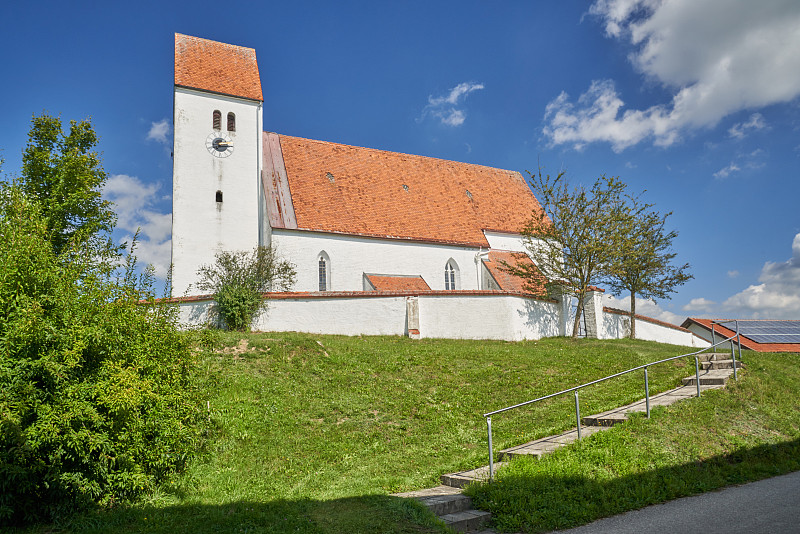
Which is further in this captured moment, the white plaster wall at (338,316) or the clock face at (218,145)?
the clock face at (218,145)

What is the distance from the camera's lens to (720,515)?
284 inches

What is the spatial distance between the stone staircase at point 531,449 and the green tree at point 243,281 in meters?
13.4

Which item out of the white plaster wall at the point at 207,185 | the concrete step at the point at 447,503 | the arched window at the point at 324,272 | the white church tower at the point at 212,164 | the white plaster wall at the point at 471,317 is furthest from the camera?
the arched window at the point at 324,272

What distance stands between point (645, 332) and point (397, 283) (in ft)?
43.5

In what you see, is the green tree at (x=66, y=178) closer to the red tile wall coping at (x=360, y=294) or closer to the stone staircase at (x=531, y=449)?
the red tile wall coping at (x=360, y=294)

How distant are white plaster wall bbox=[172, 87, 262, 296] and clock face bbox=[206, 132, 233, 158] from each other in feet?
0.61

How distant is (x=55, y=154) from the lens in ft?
76.1

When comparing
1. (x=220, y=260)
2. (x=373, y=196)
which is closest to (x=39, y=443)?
(x=220, y=260)

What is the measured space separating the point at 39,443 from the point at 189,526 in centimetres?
217

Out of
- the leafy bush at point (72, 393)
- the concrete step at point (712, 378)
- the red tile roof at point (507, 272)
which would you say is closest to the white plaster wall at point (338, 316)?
the red tile roof at point (507, 272)

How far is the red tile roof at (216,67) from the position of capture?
89.0 feet

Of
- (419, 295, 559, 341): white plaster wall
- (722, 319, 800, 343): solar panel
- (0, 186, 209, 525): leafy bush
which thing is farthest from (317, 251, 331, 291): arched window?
(722, 319, 800, 343): solar panel

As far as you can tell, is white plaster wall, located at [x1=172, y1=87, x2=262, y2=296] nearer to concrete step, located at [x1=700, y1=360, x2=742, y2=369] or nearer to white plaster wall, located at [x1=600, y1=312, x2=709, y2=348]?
white plaster wall, located at [x1=600, y1=312, x2=709, y2=348]

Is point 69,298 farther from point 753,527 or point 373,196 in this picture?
point 373,196
